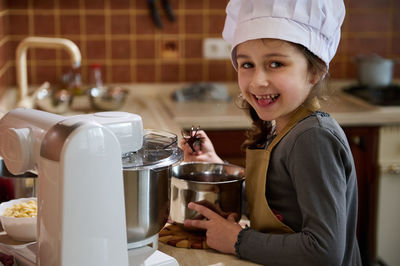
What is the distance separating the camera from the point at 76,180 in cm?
90

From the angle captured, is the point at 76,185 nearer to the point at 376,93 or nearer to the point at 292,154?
the point at 292,154

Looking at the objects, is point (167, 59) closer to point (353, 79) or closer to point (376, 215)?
point (353, 79)

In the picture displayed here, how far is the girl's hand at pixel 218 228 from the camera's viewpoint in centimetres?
118

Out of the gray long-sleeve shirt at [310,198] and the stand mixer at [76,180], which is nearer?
the stand mixer at [76,180]

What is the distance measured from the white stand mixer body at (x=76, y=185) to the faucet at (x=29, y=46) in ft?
4.28

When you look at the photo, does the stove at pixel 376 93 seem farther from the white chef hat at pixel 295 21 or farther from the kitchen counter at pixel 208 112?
the white chef hat at pixel 295 21

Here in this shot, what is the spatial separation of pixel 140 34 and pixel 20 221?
2043 mm

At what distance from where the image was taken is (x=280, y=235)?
45.4 inches

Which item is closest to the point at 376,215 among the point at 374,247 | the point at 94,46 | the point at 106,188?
the point at 374,247

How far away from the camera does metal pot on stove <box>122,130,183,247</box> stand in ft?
3.42

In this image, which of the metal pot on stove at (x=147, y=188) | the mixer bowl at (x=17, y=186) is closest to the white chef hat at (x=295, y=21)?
the metal pot on stove at (x=147, y=188)

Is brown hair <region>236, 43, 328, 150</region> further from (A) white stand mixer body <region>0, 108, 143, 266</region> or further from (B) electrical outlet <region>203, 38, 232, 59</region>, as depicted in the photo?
(B) electrical outlet <region>203, 38, 232, 59</region>

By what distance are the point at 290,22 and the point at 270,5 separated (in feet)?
0.17

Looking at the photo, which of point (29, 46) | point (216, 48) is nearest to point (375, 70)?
point (216, 48)
